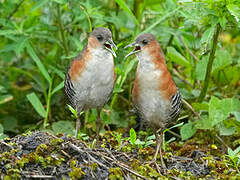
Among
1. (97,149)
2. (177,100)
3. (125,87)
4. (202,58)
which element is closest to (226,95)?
(202,58)

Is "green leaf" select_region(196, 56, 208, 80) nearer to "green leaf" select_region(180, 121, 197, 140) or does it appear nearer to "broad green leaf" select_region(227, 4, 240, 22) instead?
"green leaf" select_region(180, 121, 197, 140)

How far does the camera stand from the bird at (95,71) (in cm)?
410

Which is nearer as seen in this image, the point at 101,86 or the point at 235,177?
the point at 235,177

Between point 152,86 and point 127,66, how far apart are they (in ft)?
3.70

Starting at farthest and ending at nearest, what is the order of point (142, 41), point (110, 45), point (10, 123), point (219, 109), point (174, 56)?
point (10, 123), point (174, 56), point (219, 109), point (110, 45), point (142, 41)

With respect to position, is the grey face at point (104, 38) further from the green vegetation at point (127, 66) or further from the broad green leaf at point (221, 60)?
the broad green leaf at point (221, 60)

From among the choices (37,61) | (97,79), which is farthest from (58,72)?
(97,79)

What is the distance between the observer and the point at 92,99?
4.25 m

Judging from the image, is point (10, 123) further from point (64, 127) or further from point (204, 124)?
point (204, 124)

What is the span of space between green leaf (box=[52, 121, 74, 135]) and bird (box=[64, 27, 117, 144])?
91 centimetres

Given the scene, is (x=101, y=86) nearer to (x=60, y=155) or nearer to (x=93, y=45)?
(x=93, y=45)

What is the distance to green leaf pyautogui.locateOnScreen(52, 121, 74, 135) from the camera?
5.12 metres

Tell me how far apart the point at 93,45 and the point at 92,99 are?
508 mm

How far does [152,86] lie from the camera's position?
396 cm
